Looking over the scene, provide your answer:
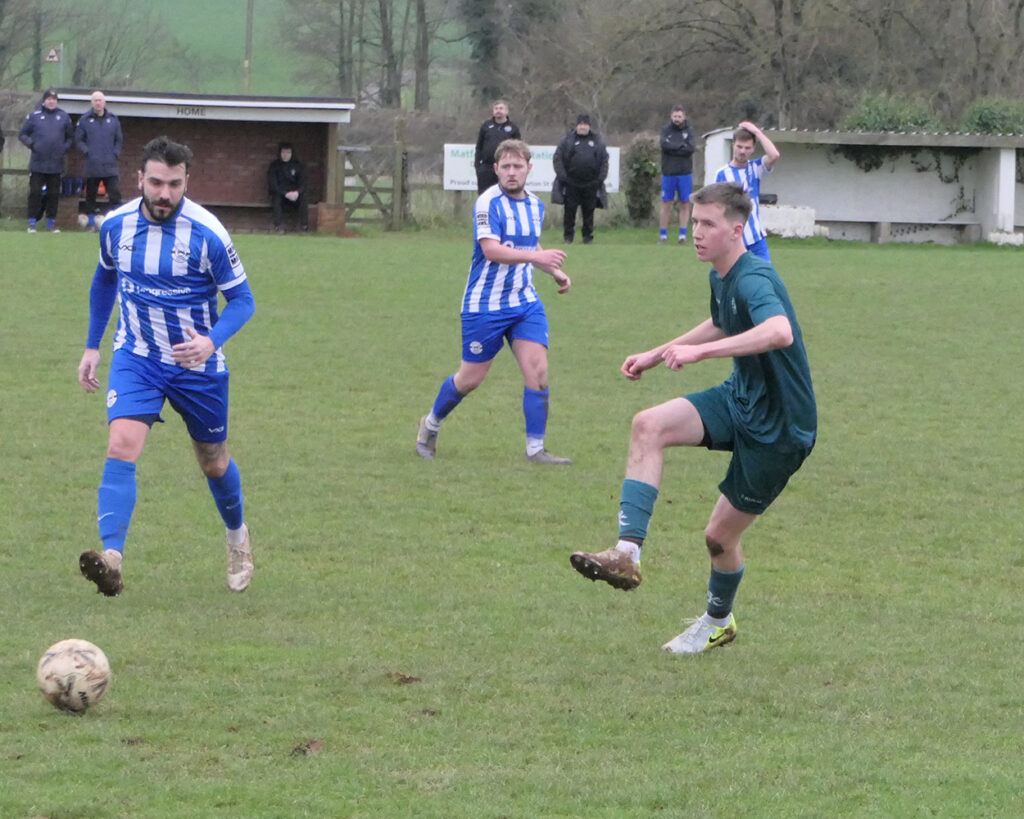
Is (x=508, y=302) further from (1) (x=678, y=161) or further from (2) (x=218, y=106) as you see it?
(2) (x=218, y=106)

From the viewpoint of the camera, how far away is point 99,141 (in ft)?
78.8

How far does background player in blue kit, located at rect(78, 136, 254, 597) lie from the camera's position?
6.09m

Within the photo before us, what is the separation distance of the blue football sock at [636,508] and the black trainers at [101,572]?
1.90 m

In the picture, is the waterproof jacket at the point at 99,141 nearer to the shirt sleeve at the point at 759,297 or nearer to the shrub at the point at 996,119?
the shrub at the point at 996,119

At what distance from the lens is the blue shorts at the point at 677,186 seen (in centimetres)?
2484

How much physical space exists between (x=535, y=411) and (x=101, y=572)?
4.23 meters

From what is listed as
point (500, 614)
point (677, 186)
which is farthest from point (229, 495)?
point (677, 186)

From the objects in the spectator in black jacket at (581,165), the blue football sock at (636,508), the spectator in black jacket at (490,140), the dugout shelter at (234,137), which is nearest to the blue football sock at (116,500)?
the blue football sock at (636,508)

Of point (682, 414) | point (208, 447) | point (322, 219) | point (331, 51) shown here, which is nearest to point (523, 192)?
point (208, 447)

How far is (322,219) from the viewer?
88.1 ft

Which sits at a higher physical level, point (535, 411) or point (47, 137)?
point (47, 137)

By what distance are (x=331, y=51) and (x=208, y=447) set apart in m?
61.5

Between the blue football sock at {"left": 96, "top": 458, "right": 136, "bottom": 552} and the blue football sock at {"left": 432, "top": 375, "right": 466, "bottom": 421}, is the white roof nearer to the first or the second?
the blue football sock at {"left": 432, "top": 375, "right": 466, "bottom": 421}

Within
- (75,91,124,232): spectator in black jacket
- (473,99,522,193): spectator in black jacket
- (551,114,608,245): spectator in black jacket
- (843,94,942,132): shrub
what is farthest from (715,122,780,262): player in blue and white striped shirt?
(843,94,942,132): shrub
